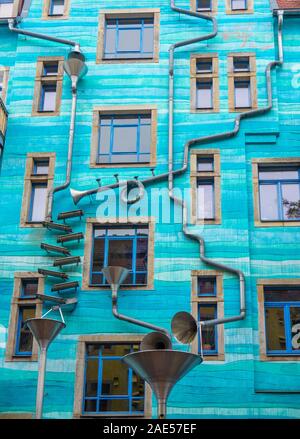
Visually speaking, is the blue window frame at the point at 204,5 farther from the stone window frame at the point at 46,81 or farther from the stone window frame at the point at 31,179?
the stone window frame at the point at 31,179

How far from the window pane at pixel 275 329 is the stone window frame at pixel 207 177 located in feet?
11.1

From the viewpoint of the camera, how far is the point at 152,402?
20.5 meters

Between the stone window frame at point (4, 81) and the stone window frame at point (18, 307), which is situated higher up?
the stone window frame at point (4, 81)

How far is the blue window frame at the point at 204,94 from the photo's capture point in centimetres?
2492

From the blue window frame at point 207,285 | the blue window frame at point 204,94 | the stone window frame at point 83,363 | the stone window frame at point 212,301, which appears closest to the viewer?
the stone window frame at point 83,363

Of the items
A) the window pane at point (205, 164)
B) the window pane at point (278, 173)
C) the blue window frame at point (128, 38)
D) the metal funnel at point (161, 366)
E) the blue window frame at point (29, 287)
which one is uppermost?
the blue window frame at point (128, 38)

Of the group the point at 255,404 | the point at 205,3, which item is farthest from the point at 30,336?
the point at 205,3

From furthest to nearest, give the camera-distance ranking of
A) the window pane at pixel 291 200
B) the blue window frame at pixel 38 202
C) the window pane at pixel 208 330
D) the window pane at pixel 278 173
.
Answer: the window pane at pixel 278 173
the blue window frame at pixel 38 202
the window pane at pixel 291 200
the window pane at pixel 208 330

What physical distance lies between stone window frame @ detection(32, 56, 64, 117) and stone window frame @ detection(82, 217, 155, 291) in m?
4.57

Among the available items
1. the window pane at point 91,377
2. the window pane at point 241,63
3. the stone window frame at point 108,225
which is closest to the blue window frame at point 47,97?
the stone window frame at point 108,225

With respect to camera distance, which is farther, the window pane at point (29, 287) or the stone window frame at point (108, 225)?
the window pane at point (29, 287)

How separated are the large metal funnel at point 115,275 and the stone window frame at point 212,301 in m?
2.22

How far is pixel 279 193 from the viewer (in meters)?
23.6

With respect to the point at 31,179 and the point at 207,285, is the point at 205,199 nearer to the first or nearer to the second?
the point at 207,285
